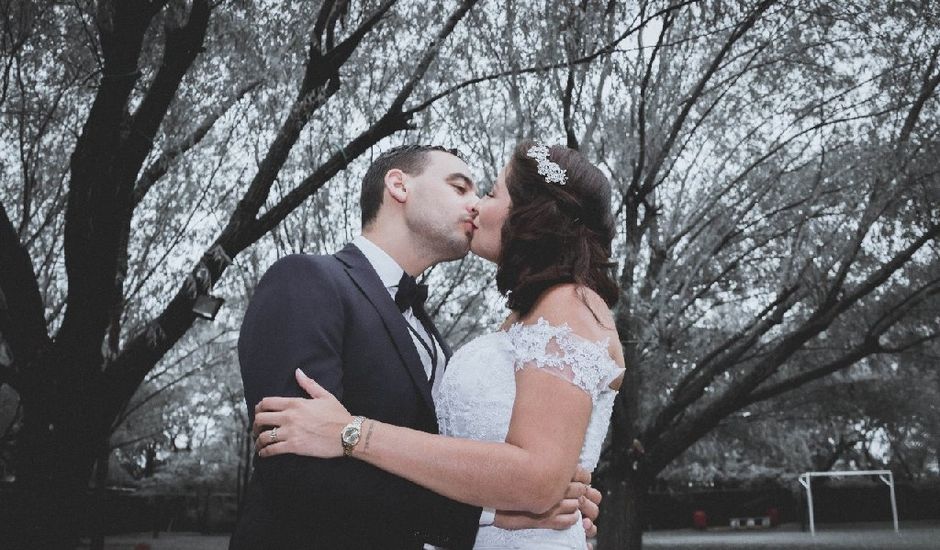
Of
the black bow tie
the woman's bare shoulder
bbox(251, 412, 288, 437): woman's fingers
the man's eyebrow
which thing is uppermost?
the man's eyebrow

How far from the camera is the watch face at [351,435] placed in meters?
1.81

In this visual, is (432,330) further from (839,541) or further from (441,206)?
(839,541)

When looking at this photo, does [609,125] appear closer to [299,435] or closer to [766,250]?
[766,250]

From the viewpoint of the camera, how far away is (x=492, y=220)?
105 inches

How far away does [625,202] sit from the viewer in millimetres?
9555

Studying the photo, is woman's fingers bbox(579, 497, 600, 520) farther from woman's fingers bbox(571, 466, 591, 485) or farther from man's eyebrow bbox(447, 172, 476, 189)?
man's eyebrow bbox(447, 172, 476, 189)

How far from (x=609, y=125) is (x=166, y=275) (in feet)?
21.4

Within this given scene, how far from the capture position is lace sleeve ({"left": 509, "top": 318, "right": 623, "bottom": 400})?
207 cm

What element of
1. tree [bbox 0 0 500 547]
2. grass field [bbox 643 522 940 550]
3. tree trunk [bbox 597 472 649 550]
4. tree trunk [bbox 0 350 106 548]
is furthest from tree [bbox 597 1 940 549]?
grass field [bbox 643 522 940 550]

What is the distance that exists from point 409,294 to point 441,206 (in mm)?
393

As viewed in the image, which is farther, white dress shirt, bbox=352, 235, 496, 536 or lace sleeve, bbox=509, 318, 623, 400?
white dress shirt, bbox=352, 235, 496, 536

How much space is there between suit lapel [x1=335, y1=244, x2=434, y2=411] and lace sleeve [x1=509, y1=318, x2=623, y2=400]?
274 mm

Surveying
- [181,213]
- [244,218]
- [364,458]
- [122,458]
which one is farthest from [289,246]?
[122,458]

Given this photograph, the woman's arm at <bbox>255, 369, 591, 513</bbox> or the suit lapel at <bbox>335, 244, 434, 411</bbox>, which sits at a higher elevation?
the suit lapel at <bbox>335, 244, 434, 411</bbox>
